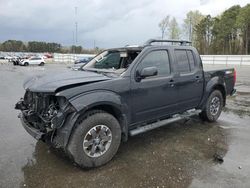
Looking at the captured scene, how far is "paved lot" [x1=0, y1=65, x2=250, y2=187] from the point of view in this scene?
10.7 feet

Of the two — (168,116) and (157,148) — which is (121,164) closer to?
(157,148)

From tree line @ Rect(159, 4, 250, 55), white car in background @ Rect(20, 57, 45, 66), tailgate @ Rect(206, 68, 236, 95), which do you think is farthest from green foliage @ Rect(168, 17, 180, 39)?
tailgate @ Rect(206, 68, 236, 95)

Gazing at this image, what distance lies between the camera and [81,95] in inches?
131

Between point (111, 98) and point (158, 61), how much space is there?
1362mm

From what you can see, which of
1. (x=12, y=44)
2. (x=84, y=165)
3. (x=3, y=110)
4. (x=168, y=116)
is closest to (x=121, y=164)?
(x=84, y=165)

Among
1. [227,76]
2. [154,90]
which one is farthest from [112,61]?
[227,76]

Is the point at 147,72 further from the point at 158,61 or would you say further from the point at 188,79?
the point at 188,79

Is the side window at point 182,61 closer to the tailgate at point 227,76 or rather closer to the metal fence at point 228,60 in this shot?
the tailgate at point 227,76

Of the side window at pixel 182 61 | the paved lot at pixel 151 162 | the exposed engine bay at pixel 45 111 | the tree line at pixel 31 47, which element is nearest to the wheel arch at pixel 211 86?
the paved lot at pixel 151 162

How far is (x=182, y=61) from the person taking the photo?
496cm

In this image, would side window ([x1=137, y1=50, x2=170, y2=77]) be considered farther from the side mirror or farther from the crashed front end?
the crashed front end

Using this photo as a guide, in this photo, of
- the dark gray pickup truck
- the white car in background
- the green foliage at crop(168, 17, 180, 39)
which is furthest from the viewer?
the green foliage at crop(168, 17, 180, 39)

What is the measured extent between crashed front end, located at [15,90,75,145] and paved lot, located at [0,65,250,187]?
57cm

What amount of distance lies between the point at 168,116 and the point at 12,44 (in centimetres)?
10991
